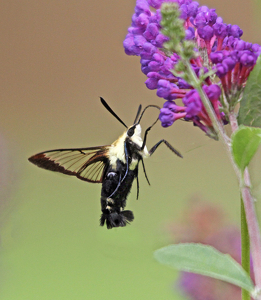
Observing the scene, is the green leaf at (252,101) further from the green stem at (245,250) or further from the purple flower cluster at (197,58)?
the green stem at (245,250)

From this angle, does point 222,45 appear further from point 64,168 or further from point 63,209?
point 63,209

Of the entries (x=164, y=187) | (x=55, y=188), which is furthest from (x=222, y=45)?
(x=55, y=188)

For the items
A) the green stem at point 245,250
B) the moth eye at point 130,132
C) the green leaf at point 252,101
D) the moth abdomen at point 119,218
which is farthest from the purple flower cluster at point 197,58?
the moth abdomen at point 119,218

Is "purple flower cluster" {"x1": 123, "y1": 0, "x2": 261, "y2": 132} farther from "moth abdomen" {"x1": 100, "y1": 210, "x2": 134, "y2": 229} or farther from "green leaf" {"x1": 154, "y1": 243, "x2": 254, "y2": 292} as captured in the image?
"moth abdomen" {"x1": 100, "y1": 210, "x2": 134, "y2": 229}

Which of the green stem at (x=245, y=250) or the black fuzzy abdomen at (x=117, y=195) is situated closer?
the green stem at (x=245, y=250)

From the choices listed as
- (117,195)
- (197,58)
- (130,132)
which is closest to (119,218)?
(117,195)

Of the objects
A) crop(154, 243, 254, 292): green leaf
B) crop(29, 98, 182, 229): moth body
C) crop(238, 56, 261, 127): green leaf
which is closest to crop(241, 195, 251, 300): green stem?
crop(154, 243, 254, 292): green leaf
